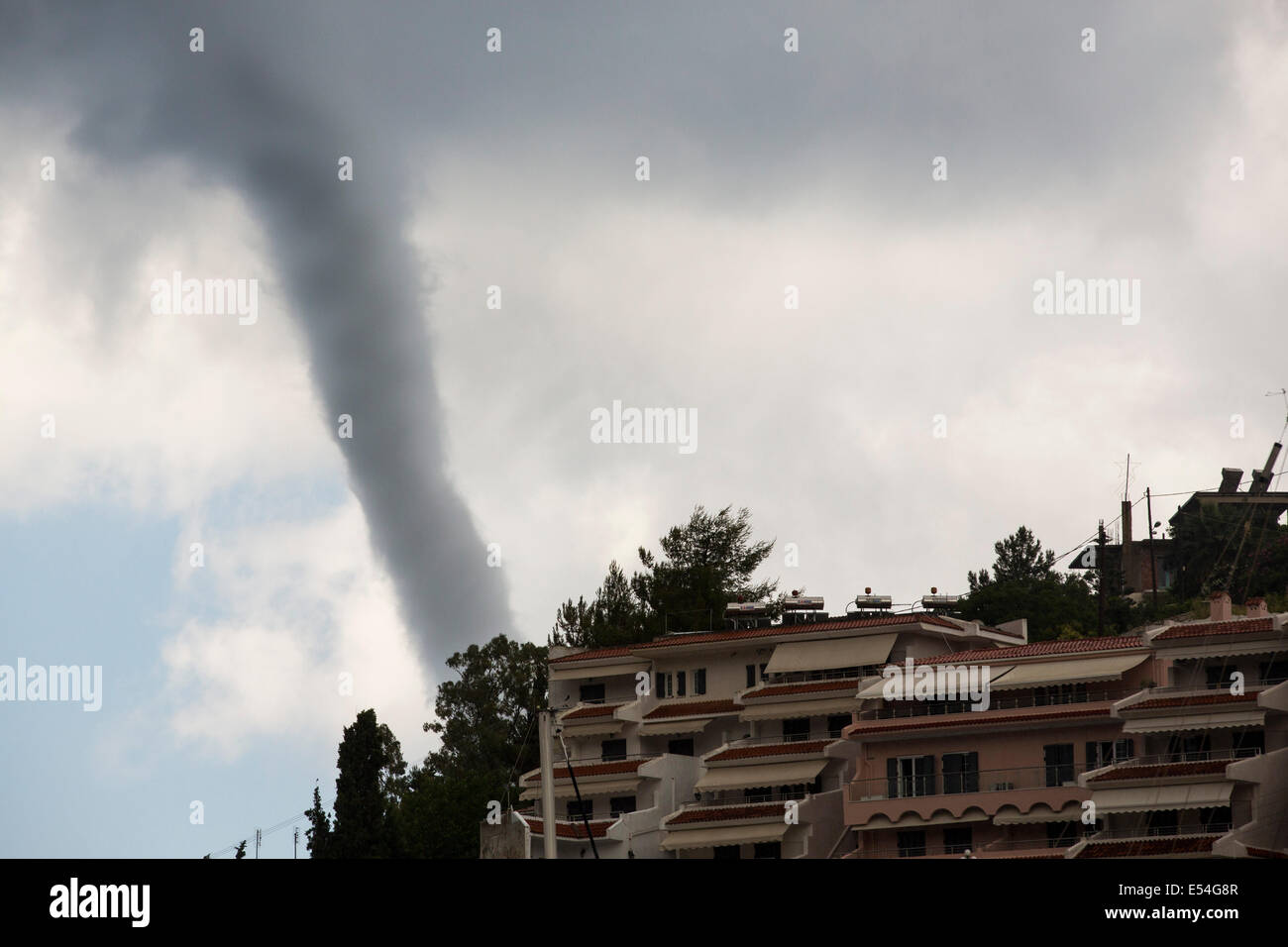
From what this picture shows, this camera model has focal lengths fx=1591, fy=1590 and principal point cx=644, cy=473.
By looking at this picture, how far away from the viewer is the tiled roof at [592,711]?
107 metres

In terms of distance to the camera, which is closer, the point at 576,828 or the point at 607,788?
the point at 576,828

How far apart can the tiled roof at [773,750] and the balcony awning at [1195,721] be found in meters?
19.7

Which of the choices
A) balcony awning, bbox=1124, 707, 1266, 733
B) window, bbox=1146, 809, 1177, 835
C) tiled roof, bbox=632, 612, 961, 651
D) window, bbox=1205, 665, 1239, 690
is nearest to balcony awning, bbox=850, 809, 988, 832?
window, bbox=1146, 809, 1177, 835

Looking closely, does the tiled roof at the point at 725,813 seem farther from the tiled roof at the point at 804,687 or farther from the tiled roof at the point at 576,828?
the tiled roof at the point at 804,687

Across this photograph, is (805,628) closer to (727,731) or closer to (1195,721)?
(727,731)

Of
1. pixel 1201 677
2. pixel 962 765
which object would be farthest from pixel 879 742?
pixel 1201 677

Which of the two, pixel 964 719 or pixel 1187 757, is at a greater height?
pixel 964 719

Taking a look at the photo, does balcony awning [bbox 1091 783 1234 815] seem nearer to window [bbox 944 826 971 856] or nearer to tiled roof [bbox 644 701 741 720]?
window [bbox 944 826 971 856]

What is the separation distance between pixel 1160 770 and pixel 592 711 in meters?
40.0

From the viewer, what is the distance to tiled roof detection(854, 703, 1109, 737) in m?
85.1

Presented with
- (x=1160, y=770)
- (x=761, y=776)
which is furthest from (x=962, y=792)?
(x=761, y=776)

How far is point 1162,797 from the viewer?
79.4 meters

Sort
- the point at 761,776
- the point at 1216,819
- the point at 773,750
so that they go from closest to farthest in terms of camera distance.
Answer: the point at 1216,819 < the point at 761,776 < the point at 773,750
